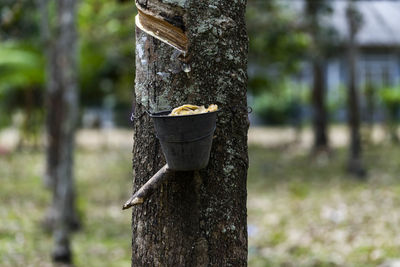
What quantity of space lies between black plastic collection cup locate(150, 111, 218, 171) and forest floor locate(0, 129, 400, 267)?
4.09 meters

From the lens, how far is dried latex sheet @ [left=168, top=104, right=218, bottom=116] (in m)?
1.81

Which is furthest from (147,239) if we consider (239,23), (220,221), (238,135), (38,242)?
(38,242)

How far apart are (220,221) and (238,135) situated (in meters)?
0.32

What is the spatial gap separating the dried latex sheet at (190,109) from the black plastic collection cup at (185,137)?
0.09 feet

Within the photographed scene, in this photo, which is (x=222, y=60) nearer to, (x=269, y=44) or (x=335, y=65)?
(x=269, y=44)

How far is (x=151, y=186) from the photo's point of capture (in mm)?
1867

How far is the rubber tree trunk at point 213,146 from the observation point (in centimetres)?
195

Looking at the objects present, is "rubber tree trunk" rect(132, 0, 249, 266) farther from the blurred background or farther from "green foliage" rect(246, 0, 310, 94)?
"green foliage" rect(246, 0, 310, 94)

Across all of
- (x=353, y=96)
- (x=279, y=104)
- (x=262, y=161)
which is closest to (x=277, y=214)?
(x=353, y=96)

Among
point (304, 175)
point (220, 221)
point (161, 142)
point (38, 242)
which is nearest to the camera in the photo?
point (161, 142)

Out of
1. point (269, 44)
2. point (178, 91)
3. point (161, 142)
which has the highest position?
point (269, 44)

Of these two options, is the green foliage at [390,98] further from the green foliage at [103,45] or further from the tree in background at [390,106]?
the green foliage at [103,45]

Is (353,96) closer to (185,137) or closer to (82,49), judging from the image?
(82,49)

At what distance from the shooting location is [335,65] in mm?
27047
